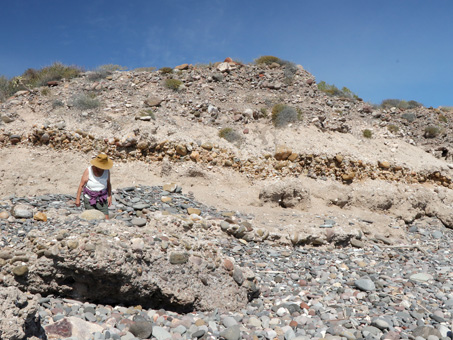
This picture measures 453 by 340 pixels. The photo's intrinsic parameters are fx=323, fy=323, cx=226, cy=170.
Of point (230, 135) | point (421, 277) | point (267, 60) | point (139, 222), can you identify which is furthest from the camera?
point (267, 60)

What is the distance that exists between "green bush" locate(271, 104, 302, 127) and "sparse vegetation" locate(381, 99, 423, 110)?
8277 mm

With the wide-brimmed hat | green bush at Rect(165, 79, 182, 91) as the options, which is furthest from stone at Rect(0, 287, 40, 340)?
green bush at Rect(165, 79, 182, 91)

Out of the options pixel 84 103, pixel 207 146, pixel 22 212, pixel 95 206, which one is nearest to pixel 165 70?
pixel 84 103

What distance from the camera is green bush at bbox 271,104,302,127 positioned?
12078 millimetres

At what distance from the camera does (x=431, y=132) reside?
14.9m

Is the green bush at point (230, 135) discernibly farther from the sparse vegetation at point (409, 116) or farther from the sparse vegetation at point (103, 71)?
the sparse vegetation at point (409, 116)

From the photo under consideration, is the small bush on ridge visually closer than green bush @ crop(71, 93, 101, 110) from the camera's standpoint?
No

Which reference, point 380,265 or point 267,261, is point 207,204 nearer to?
point 267,261

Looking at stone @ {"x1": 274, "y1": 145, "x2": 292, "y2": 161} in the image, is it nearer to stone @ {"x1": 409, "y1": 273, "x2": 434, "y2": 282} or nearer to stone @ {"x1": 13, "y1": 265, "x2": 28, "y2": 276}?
stone @ {"x1": 409, "y1": 273, "x2": 434, "y2": 282}

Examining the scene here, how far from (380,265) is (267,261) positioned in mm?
2193

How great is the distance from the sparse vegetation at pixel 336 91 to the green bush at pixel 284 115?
16.1ft

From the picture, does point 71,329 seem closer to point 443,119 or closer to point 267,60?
point 267,60

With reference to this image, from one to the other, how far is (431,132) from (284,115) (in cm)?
775

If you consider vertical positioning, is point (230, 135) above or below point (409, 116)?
below
